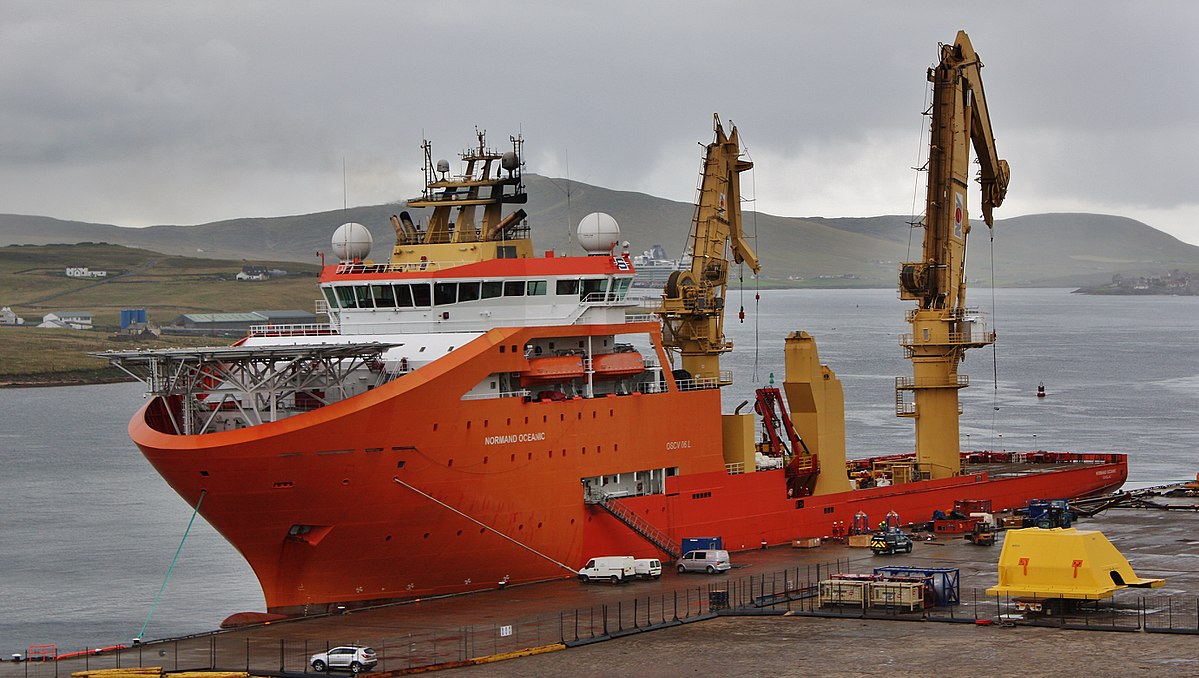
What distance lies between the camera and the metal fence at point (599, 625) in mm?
28312

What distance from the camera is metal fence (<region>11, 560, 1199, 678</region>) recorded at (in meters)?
28.3

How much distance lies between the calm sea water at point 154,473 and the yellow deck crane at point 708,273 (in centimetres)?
1419

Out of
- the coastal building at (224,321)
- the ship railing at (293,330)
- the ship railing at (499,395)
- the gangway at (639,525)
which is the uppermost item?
the coastal building at (224,321)

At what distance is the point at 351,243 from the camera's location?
37.3 m

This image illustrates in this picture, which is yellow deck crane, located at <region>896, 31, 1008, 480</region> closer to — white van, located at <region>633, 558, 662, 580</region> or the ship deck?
the ship deck

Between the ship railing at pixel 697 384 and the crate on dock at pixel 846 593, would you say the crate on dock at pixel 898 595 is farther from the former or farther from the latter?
the ship railing at pixel 697 384

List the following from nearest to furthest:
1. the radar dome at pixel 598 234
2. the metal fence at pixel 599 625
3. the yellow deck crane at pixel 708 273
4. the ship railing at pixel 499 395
Result: 1. the metal fence at pixel 599 625
2. the ship railing at pixel 499 395
3. the radar dome at pixel 598 234
4. the yellow deck crane at pixel 708 273

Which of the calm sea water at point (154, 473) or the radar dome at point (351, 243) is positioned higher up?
the radar dome at point (351, 243)

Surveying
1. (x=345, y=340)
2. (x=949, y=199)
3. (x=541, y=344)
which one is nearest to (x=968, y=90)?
(x=949, y=199)

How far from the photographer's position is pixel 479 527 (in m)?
33.9

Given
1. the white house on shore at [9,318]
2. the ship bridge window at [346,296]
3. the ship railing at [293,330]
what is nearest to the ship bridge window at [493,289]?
the ship bridge window at [346,296]

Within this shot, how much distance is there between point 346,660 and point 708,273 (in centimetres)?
2320

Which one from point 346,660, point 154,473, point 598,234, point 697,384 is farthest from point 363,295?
point 154,473

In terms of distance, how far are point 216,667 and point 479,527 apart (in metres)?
7.63
